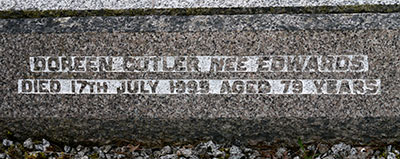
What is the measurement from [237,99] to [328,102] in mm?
497

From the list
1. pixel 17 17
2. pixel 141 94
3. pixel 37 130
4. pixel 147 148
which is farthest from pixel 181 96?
pixel 17 17

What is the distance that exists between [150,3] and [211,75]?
0.56 meters

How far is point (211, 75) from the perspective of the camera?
2.04m

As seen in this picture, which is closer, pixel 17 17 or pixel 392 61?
pixel 392 61

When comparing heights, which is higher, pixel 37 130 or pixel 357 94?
pixel 357 94

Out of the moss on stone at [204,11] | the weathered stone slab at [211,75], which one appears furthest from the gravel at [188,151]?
the moss on stone at [204,11]

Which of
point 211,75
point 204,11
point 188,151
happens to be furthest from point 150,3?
point 188,151

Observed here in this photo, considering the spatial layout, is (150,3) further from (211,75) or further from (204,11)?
(211,75)

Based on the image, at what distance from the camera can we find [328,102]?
2.03 meters

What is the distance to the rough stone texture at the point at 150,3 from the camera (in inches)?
82.0

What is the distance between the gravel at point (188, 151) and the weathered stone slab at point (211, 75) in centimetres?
7

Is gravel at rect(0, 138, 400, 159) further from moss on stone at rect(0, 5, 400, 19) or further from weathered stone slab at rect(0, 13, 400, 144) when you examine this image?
moss on stone at rect(0, 5, 400, 19)

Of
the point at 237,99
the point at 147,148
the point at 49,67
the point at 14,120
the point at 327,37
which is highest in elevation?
the point at 327,37

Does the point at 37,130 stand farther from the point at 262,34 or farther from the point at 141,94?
the point at 262,34
